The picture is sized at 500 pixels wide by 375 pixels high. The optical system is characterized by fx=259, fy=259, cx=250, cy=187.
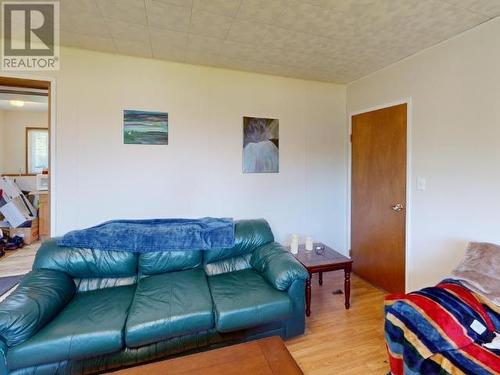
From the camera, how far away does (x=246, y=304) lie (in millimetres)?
1802

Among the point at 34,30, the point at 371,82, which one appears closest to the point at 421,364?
the point at 371,82

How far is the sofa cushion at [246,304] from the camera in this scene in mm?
1742

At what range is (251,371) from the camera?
1.19m

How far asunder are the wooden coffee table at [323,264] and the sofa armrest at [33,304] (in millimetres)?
1856

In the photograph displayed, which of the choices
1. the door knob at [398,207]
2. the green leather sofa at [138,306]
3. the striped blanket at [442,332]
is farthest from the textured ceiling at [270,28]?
the striped blanket at [442,332]

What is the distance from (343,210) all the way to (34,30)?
3751 millimetres

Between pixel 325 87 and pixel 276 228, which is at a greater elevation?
pixel 325 87

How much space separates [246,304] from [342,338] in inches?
35.8

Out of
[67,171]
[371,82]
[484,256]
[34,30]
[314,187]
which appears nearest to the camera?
[484,256]

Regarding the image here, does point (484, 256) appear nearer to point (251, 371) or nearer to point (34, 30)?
point (251, 371)

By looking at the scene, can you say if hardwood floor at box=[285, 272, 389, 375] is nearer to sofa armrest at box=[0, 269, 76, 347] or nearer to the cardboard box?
sofa armrest at box=[0, 269, 76, 347]

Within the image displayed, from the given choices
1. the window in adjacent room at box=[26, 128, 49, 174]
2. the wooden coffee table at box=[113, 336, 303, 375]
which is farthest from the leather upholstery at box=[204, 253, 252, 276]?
the window in adjacent room at box=[26, 128, 49, 174]

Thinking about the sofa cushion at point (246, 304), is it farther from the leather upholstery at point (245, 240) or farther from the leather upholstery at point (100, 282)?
the leather upholstery at point (100, 282)

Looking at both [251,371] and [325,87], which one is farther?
[325,87]
